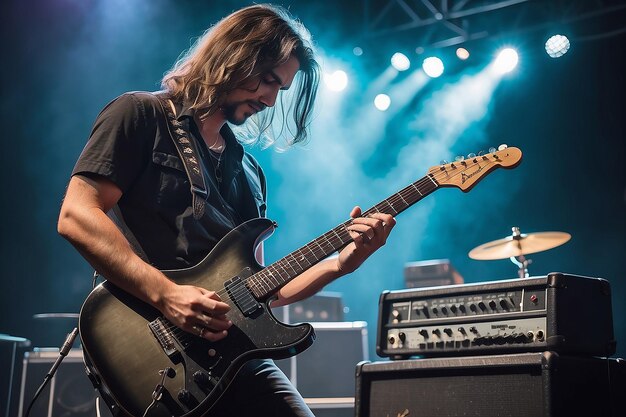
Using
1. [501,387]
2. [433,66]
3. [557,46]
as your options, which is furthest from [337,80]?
[501,387]

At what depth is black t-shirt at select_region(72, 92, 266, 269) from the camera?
2.08 meters

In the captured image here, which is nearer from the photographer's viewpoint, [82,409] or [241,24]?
[241,24]

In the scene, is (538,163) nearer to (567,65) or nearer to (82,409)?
(567,65)

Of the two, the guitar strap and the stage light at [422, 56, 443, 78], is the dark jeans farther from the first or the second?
the stage light at [422, 56, 443, 78]

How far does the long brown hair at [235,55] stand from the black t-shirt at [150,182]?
0.24 metres

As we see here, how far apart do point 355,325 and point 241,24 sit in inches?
129

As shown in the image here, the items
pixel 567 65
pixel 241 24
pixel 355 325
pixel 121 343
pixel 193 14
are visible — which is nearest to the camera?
pixel 121 343

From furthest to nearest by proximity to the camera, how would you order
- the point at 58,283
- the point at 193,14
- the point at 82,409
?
the point at 193,14, the point at 58,283, the point at 82,409

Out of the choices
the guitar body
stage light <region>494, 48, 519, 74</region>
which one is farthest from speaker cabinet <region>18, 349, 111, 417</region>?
stage light <region>494, 48, 519, 74</region>

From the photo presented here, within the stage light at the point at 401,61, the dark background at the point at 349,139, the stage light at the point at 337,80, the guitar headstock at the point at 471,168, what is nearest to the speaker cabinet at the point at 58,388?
the dark background at the point at 349,139

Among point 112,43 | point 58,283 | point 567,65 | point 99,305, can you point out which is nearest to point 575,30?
point 567,65

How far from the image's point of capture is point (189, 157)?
89.3 inches

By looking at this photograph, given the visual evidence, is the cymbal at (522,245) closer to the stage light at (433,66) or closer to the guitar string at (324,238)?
the guitar string at (324,238)

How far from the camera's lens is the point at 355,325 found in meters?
5.38
